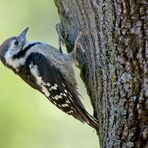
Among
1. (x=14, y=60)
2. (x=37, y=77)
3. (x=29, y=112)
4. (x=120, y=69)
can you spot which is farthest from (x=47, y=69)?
(x=29, y=112)

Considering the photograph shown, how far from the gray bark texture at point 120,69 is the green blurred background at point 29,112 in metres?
3.66

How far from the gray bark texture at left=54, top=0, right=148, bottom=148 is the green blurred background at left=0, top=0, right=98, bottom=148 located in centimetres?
366

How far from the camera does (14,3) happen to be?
795 cm

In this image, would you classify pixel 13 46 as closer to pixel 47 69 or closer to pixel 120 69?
pixel 47 69

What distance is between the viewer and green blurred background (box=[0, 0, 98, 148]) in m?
7.53

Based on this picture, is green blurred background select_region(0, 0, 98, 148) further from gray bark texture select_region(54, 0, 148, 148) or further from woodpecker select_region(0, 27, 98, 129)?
gray bark texture select_region(54, 0, 148, 148)

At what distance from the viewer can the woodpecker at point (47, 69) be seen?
4.63 meters

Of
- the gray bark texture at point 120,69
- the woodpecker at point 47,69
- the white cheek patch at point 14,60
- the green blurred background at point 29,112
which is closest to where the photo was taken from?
the gray bark texture at point 120,69

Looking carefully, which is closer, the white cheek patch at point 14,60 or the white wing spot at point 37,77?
the white wing spot at point 37,77

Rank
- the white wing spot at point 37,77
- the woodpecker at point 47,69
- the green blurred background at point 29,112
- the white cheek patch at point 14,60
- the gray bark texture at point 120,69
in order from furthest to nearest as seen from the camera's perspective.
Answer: the green blurred background at point 29,112
the white cheek patch at point 14,60
the white wing spot at point 37,77
the woodpecker at point 47,69
the gray bark texture at point 120,69

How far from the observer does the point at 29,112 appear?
7.66m

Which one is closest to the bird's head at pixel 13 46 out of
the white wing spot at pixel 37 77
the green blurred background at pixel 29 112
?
the white wing spot at pixel 37 77

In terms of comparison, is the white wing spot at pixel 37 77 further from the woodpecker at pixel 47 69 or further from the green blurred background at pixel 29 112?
the green blurred background at pixel 29 112

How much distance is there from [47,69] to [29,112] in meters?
2.98
